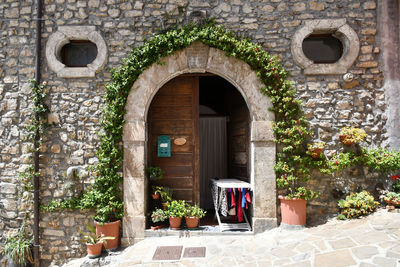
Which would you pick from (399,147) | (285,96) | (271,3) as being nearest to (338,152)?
(399,147)

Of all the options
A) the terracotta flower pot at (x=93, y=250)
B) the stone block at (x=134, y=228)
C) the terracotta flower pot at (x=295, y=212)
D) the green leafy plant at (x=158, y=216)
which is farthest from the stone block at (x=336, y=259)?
the terracotta flower pot at (x=93, y=250)

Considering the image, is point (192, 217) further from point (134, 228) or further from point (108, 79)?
point (108, 79)

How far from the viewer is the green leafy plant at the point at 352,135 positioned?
13.0 ft

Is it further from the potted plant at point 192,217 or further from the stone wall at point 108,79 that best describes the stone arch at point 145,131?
the potted plant at point 192,217

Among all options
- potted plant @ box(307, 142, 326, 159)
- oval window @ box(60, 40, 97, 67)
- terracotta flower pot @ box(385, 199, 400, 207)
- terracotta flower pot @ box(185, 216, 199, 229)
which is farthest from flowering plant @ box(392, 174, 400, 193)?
oval window @ box(60, 40, 97, 67)

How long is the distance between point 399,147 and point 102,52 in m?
5.28

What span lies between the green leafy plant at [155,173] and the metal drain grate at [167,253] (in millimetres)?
1132

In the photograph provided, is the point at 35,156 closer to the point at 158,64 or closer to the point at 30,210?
the point at 30,210

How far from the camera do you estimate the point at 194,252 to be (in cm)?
362

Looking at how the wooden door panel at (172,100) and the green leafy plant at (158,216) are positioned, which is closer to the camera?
the green leafy plant at (158,216)

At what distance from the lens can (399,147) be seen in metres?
4.14

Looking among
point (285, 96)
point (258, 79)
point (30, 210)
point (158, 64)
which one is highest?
point (158, 64)

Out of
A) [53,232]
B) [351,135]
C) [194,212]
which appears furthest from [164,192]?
[351,135]

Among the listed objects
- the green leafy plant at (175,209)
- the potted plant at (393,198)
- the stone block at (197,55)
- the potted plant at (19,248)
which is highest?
the stone block at (197,55)
